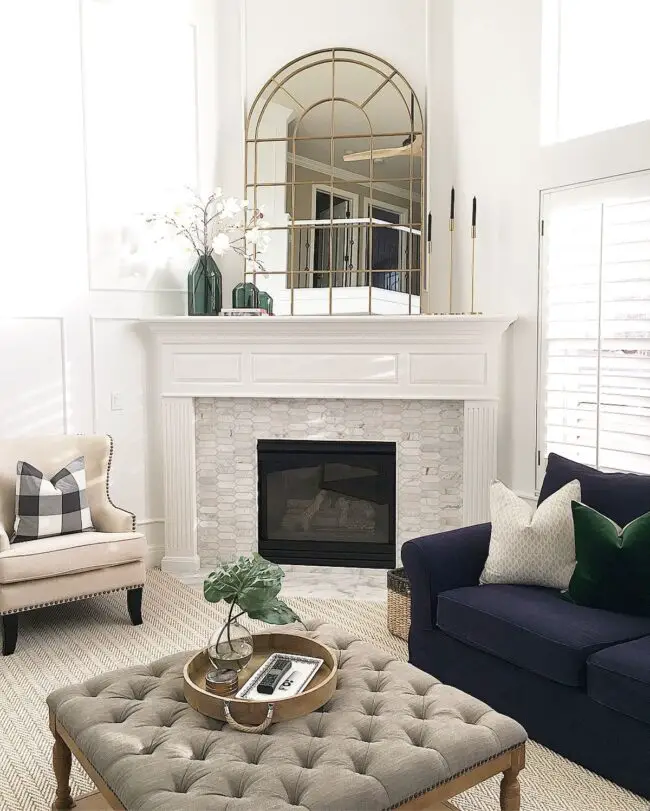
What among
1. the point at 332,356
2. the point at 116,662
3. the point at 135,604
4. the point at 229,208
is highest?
the point at 229,208

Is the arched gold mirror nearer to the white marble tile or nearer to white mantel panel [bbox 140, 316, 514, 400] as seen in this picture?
white mantel panel [bbox 140, 316, 514, 400]

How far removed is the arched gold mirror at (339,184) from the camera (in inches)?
183

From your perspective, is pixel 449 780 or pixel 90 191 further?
pixel 90 191

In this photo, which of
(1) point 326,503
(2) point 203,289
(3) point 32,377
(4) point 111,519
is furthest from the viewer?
(1) point 326,503

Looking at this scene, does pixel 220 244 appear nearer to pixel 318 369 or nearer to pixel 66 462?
pixel 318 369

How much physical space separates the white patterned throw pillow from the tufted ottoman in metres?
0.87

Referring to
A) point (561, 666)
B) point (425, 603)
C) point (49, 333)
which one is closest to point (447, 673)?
point (425, 603)

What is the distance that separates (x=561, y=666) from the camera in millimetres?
2561

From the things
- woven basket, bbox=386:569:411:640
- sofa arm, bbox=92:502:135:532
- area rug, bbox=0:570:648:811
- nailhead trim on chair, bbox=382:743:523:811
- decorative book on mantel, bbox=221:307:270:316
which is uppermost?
decorative book on mantel, bbox=221:307:270:316

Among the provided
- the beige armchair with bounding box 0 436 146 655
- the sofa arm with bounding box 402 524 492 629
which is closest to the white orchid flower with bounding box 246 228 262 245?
the beige armchair with bounding box 0 436 146 655

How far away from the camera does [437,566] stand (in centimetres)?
313

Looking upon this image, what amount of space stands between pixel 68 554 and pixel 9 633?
1.39 feet

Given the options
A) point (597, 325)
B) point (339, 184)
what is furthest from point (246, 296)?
point (597, 325)

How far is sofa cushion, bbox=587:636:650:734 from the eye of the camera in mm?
2350
